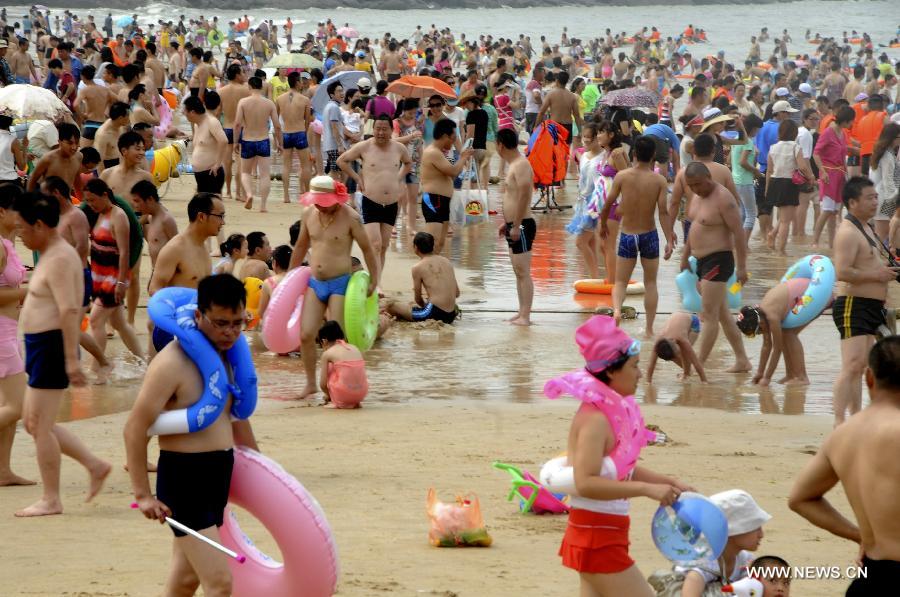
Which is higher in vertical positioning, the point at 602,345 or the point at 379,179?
the point at 602,345

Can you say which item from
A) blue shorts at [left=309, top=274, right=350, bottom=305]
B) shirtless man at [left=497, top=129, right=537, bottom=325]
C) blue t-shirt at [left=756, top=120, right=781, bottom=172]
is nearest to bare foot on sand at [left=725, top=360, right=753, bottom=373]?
shirtless man at [left=497, top=129, right=537, bottom=325]

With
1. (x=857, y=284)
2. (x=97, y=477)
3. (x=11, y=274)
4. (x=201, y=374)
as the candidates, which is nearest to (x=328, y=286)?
(x=11, y=274)

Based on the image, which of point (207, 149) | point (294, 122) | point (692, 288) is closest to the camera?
point (692, 288)

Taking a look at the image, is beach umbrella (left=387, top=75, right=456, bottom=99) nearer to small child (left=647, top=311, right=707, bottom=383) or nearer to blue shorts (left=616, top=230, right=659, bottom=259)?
blue shorts (left=616, top=230, right=659, bottom=259)

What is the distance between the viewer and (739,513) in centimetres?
461

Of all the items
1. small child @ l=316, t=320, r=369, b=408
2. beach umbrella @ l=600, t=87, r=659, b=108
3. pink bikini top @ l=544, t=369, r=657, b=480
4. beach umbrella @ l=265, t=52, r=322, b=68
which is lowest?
small child @ l=316, t=320, r=369, b=408

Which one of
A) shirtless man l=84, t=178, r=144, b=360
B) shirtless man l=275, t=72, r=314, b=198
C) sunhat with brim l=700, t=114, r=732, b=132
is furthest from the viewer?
shirtless man l=275, t=72, r=314, b=198

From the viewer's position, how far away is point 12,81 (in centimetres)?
2222

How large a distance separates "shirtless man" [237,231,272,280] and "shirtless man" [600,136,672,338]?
2887mm

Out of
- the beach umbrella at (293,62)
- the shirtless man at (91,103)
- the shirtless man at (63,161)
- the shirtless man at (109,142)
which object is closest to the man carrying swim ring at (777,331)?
the shirtless man at (63,161)

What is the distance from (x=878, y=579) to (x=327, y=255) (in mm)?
5907

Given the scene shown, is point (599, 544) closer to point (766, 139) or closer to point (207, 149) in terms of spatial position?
point (207, 149)

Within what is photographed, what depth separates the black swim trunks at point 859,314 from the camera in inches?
299

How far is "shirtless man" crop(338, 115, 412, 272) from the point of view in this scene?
480 inches
